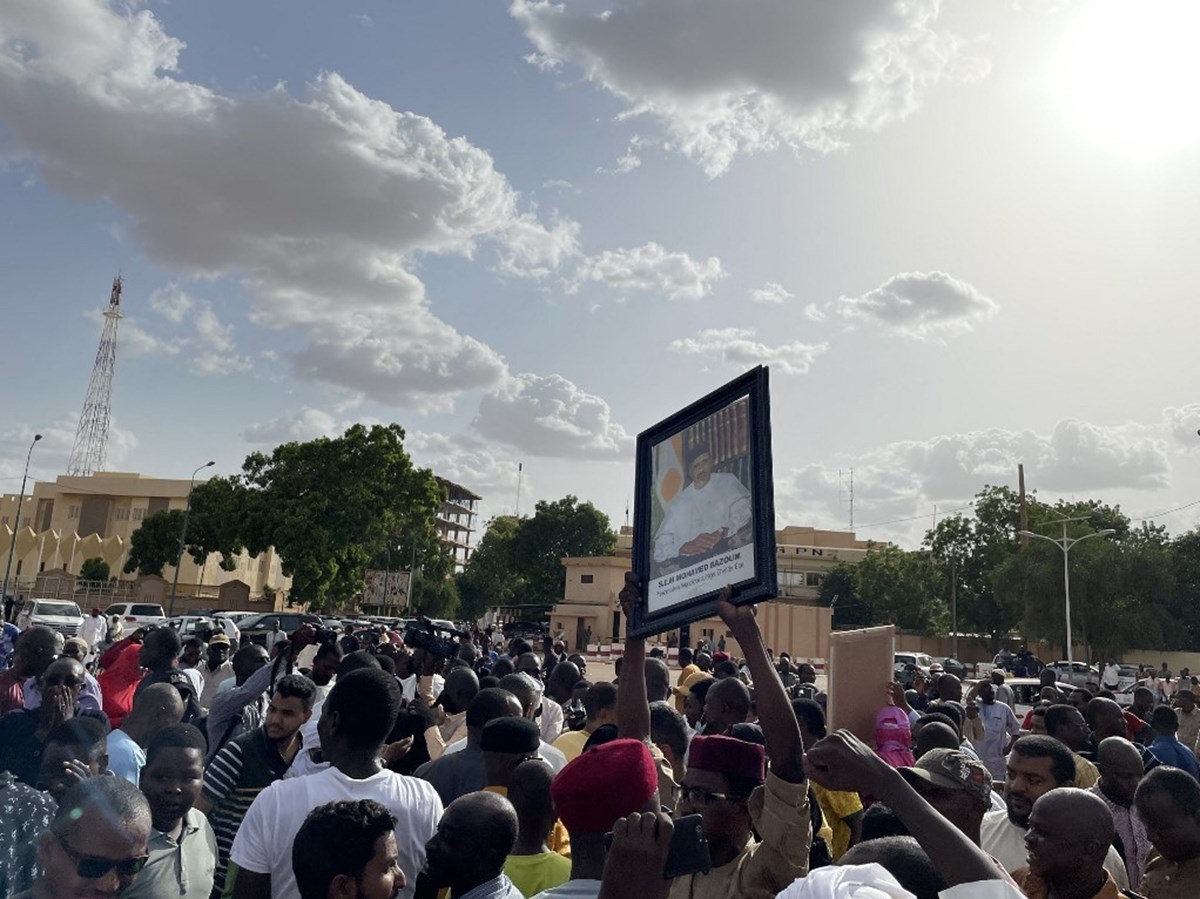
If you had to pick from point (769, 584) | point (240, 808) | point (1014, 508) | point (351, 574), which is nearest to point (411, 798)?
point (240, 808)

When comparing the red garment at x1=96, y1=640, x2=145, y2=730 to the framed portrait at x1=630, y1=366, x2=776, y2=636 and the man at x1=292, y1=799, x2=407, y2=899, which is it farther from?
the man at x1=292, y1=799, x2=407, y2=899

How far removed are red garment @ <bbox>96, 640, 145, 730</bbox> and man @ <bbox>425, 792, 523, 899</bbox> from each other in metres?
5.12

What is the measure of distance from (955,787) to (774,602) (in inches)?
1602

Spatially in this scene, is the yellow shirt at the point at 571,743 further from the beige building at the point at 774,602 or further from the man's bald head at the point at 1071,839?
the man's bald head at the point at 1071,839

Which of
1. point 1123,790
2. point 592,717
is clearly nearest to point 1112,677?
point 1123,790

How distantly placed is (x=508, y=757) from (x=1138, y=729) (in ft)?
25.5

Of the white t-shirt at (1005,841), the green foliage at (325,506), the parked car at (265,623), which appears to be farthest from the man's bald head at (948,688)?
the green foliage at (325,506)

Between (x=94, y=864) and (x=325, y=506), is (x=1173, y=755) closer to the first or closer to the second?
(x=94, y=864)

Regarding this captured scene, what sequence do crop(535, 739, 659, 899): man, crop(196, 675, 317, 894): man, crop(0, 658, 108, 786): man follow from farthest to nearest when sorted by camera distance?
1. crop(0, 658, 108, 786): man
2. crop(196, 675, 317, 894): man
3. crop(535, 739, 659, 899): man

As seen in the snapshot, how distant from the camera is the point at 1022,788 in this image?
4133 mm

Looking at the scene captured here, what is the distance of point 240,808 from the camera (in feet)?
13.4

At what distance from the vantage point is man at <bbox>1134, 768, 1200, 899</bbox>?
358 centimetres

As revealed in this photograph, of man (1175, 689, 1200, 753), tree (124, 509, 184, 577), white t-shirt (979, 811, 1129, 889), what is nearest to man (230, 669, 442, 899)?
white t-shirt (979, 811, 1129, 889)

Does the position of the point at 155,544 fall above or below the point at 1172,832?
above
